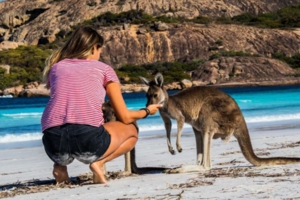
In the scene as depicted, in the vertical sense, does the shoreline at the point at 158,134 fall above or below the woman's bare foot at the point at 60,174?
Answer: below

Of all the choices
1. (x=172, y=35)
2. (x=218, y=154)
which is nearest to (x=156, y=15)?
(x=172, y=35)

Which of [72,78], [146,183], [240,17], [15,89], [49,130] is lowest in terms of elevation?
[15,89]

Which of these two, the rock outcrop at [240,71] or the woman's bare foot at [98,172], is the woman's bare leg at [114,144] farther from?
the rock outcrop at [240,71]

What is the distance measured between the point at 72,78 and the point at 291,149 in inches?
Result: 147

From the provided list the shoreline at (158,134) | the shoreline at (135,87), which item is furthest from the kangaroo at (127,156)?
the shoreline at (135,87)

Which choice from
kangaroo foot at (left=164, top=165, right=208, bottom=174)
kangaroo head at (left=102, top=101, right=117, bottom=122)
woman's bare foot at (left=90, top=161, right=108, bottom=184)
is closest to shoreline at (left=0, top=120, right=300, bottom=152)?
kangaroo foot at (left=164, top=165, right=208, bottom=174)

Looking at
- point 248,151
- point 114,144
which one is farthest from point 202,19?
point 114,144

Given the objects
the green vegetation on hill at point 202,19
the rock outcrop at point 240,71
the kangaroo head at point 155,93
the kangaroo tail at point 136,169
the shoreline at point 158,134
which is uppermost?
the kangaroo head at point 155,93

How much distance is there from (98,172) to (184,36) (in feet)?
216

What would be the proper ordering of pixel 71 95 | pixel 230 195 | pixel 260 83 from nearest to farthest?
pixel 230 195, pixel 71 95, pixel 260 83

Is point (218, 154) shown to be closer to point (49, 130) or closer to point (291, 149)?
point (291, 149)

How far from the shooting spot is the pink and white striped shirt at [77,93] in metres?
4.73

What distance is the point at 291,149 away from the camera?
7.64 m

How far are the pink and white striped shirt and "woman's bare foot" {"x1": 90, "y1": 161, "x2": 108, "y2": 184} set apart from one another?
0.35 meters
